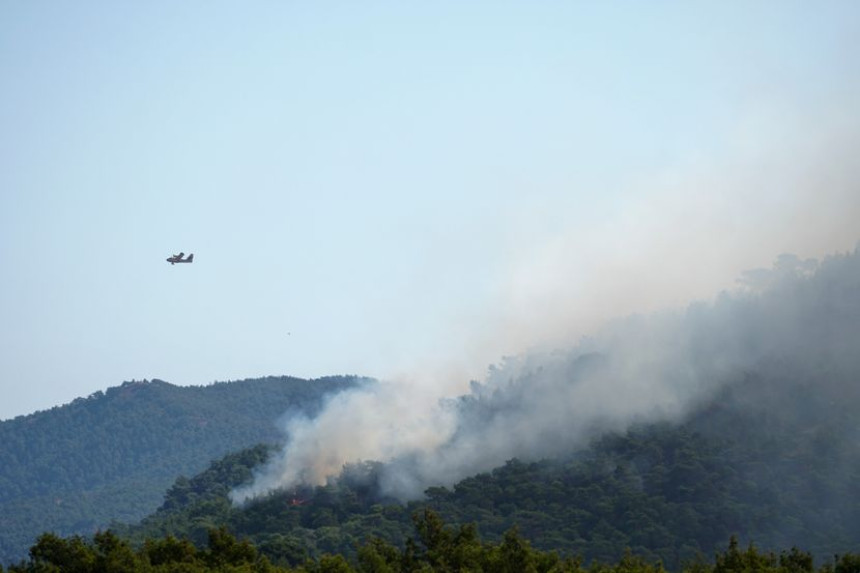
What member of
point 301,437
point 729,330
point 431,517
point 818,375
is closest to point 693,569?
point 431,517

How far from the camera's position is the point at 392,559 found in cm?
8825

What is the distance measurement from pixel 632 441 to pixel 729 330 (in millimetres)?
26798

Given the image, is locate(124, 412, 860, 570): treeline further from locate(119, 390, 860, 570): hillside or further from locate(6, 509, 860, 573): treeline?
locate(6, 509, 860, 573): treeline

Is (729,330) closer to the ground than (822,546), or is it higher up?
higher up

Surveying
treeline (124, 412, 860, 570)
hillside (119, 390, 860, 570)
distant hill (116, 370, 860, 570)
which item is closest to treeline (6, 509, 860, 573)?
hillside (119, 390, 860, 570)

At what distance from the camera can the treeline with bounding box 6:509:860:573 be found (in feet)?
263

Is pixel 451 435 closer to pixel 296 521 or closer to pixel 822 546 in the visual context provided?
pixel 296 521

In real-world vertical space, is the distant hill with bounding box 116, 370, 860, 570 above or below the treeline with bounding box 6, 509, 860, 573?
above

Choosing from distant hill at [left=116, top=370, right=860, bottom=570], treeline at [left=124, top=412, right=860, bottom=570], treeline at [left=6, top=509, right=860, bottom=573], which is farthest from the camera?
distant hill at [left=116, top=370, right=860, bottom=570]

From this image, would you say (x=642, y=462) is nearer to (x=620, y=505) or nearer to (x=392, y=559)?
(x=620, y=505)

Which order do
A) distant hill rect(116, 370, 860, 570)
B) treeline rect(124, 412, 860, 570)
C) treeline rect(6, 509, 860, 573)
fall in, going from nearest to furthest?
treeline rect(6, 509, 860, 573) → treeline rect(124, 412, 860, 570) → distant hill rect(116, 370, 860, 570)

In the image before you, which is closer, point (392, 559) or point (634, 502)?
point (392, 559)

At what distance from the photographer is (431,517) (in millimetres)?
87875

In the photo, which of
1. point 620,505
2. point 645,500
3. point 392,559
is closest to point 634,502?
point 620,505
